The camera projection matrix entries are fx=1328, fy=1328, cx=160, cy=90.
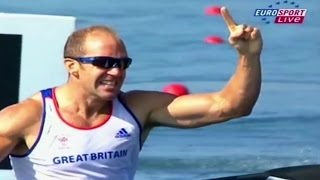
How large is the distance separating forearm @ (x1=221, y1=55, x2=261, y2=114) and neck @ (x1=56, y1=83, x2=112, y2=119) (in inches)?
13.9

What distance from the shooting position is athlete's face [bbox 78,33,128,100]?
359 centimetres

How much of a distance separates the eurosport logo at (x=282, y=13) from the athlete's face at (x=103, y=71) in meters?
0.97

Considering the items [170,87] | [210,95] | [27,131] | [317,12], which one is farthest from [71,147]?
[317,12]

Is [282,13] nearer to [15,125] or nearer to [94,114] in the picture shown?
[94,114]

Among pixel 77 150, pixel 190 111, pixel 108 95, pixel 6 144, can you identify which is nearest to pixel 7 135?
pixel 6 144

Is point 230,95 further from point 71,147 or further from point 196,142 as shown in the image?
point 196,142


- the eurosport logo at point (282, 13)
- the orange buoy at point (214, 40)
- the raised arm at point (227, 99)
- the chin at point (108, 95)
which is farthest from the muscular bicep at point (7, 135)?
the eurosport logo at point (282, 13)

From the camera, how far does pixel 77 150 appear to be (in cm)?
364

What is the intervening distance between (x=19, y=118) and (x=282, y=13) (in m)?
1.23

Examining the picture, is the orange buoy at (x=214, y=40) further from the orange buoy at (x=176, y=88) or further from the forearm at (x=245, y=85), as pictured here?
the forearm at (x=245, y=85)

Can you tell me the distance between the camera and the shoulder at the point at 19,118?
3.62 metres

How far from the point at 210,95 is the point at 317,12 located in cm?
91

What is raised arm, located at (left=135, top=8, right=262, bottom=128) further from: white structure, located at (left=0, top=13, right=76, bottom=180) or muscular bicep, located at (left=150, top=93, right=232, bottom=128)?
white structure, located at (left=0, top=13, right=76, bottom=180)

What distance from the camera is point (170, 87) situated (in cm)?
445
